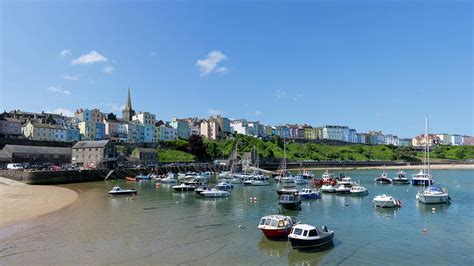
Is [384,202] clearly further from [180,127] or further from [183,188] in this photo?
[180,127]

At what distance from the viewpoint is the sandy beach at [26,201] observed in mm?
37031

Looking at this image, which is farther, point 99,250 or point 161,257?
point 99,250

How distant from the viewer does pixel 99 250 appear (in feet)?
83.1

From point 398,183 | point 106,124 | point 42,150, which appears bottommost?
point 398,183

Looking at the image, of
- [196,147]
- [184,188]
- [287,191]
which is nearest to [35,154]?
[184,188]

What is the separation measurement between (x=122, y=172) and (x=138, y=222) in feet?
192

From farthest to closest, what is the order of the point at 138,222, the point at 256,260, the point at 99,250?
the point at 138,222, the point at 99,250, the point at 256,260

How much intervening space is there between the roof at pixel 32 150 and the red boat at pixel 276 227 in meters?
79.8

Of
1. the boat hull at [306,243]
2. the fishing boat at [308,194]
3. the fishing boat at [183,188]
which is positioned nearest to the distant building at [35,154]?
the fishing boat at [183,188]

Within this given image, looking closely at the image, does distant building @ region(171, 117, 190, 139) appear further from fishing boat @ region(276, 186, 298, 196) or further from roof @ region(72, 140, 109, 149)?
fishing boat @ region(276, 186, 298, 196)

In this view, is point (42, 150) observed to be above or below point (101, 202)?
above

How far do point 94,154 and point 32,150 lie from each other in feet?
46.3

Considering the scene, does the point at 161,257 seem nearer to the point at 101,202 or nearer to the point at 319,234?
the point at 319,234

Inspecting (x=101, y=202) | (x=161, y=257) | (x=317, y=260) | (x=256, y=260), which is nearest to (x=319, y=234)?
(x=317, y=260)
